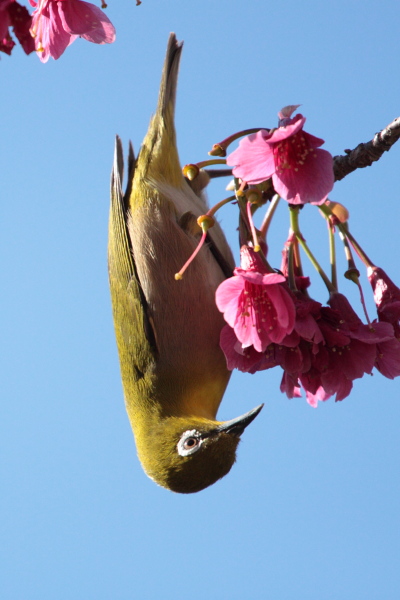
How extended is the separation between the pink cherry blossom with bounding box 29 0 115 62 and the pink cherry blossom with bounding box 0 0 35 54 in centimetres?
8

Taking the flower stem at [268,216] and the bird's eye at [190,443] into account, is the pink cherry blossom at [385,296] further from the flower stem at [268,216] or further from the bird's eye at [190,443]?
the bird's eye at [190,443]

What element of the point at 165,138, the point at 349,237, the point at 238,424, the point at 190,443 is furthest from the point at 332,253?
the point at 165,138

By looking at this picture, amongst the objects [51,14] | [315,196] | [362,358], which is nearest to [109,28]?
[51,14]

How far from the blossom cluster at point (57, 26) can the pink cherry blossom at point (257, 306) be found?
111cm

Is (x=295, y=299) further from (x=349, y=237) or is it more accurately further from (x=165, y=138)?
(x=165, y=138)

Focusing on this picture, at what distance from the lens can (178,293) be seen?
501 cm

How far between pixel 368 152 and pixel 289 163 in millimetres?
738

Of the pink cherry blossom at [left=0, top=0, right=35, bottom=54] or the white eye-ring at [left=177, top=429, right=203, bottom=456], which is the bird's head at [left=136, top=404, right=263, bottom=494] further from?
the pink cherry blossom at [left=0, top=0, right=35, bottom=54]

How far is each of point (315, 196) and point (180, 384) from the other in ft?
8.05

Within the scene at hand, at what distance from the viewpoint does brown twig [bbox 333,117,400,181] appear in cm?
334

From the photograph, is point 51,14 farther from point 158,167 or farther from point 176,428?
point 176,428

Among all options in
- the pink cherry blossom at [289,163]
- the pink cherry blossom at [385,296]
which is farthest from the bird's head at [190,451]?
the pink cherry blossom at [289,163]

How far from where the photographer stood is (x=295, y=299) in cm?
320

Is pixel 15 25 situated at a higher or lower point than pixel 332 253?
higher
